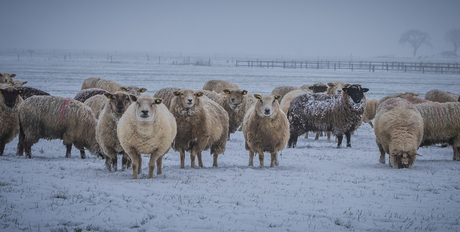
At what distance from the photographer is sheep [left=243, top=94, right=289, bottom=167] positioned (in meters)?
9.01

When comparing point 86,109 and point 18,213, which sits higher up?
point 86,109

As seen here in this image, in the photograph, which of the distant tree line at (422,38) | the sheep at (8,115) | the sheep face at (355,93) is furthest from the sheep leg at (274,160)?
the distant tree line at (422,38)

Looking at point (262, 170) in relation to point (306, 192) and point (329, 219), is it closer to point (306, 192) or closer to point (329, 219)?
point (306, 192)

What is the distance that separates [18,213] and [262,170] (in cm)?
468

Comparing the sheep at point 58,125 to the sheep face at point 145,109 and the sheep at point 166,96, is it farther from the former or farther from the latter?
the sheep at point 166,96

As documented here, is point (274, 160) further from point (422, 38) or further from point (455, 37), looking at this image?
point (455, 37)

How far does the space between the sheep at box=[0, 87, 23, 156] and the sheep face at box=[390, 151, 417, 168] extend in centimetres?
840

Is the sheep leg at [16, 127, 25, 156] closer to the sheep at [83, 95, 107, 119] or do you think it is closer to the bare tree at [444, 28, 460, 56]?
the sheep at [83, 95, 107, 119]

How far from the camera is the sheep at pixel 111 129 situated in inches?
315

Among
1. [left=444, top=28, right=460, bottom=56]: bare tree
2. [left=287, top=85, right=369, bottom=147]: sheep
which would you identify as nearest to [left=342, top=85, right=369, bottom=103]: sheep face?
[left=287, top=85, right=369, bottom=147]: sheep

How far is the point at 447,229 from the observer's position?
4.94 meters

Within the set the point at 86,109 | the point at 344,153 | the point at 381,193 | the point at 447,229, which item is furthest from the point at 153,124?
the point at 344,153

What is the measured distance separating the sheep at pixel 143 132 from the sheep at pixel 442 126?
20.1 ft

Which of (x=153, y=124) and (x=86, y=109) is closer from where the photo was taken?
(x=153, y=124)
